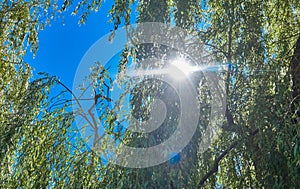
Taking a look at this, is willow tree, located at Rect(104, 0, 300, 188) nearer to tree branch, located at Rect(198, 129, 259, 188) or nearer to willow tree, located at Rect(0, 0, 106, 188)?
tree branch, located at Rect(198, 129, 259, 188)

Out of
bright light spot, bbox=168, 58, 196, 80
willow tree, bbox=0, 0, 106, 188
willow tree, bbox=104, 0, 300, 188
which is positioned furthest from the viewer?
willow tree, bbox=0, 0, 106, 188

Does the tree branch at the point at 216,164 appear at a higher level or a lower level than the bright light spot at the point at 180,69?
lower

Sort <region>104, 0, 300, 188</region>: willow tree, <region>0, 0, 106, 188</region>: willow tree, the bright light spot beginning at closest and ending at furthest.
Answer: <region>104, 0, 300, 188</region>: willow tree, the bright light spot, <region>0, 0, 106, 188</region>: willow tree

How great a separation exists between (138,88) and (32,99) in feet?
3.11

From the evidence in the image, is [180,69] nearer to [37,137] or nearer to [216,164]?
[216,164]

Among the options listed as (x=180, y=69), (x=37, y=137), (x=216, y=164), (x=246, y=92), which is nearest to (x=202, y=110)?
(x=180, y=69)

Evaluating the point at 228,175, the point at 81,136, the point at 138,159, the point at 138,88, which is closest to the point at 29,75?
the point at 81,136

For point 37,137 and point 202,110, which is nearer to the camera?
point 202,110

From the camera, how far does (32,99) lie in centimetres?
284

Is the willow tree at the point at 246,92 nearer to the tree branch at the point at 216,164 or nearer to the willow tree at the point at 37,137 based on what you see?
the tree branch at the point at 216,164

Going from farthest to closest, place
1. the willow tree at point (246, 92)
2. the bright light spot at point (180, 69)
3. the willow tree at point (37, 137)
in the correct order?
the willow tree at point (37, 137)
the bright light spot at point (180, 69)
the willow tree at point (246, 92)

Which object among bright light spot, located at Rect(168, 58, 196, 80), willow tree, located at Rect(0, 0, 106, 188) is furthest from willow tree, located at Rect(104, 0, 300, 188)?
willow tree, located at Rect(0, 0, 106, 188)

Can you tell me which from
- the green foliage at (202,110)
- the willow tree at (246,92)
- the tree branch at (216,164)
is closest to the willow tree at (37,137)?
the green foliage at (202,110)

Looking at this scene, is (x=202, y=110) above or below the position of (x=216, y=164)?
above
